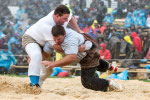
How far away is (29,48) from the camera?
15.2ft

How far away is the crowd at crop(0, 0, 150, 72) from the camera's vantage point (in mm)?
9990

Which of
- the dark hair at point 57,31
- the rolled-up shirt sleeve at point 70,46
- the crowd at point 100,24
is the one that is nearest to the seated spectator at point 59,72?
the crowd at point 100,24

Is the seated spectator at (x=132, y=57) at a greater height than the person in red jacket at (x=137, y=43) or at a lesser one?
lesser

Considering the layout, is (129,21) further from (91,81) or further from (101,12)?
(91,81)

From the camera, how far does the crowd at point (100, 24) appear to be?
9.99 metres

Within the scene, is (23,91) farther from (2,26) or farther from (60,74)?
(2,26)

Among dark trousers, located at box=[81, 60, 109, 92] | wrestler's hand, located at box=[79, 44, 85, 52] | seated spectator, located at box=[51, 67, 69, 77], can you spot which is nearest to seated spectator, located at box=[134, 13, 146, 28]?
seated spectator, located at box=[51, 67, 69, 77]

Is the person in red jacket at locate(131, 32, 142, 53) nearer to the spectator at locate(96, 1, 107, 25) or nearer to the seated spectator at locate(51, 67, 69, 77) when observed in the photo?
the spectator at locate(96, 1, 107, 25)

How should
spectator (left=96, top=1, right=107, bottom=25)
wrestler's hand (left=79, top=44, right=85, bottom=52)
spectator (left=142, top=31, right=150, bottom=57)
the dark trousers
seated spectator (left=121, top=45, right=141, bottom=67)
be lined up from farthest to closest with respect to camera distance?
spectator (left=96, top=1, right=107, bottom=25) → spectator (left=142, top=31, right=150, bottom=57) → seated spectator (left=121, top=45, right=141, bottom=67) → the dark trousers → wrestler's hand (left=79, top=44, right=85, bottom=52)

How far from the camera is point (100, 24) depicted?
37.8ft

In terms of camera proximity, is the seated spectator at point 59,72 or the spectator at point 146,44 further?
the spectator at point 146,44

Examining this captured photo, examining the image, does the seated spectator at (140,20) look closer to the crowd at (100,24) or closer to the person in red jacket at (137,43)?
the crowd at (100,24)

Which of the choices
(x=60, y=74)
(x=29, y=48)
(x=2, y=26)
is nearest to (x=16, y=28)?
(x=2, y=26)

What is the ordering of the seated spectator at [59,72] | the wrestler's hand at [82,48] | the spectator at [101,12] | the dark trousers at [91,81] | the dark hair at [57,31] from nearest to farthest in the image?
the dark hair at [57,31] < the wrestler's hand at [82,48] < the dark trousers at [91,81] < the seated spectator at [59,72] < the spectator at [101,12]
